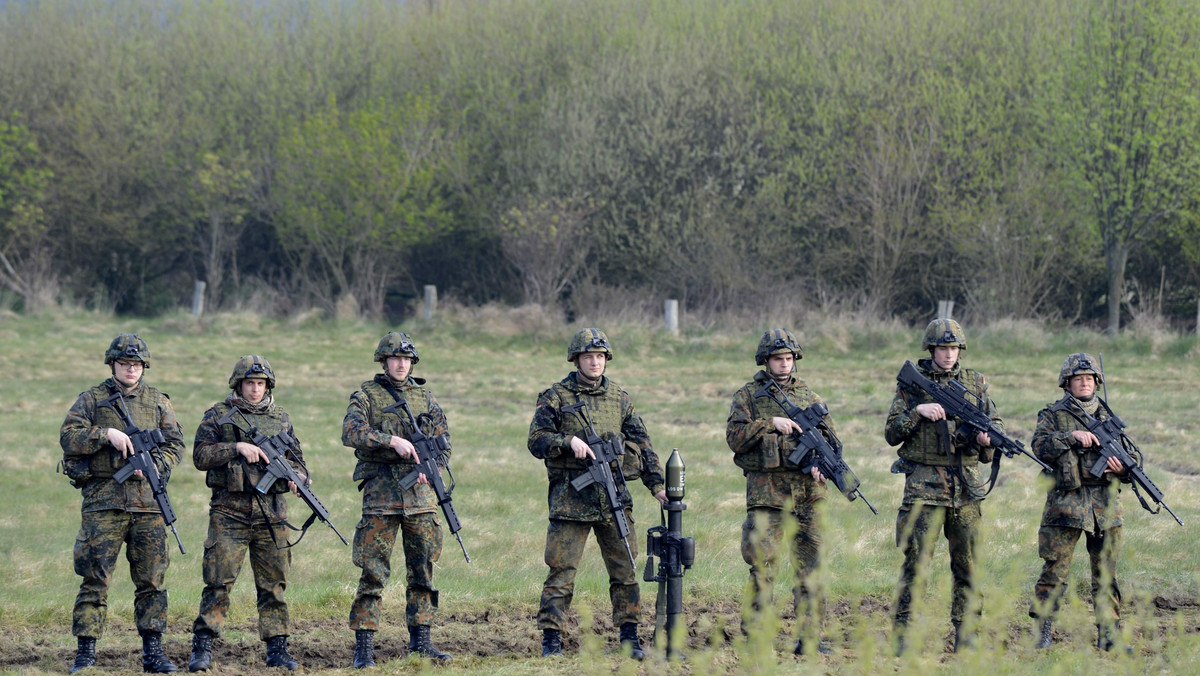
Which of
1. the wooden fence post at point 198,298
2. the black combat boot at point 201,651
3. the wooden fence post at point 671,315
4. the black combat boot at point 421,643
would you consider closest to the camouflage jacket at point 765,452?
the black combat boot at point 421,643

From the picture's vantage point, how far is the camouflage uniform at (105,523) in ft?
27.0

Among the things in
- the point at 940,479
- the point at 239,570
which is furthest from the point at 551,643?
the point at 940,479

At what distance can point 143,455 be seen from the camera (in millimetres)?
8312

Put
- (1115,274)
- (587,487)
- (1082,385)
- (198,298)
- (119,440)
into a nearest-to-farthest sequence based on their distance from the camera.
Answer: (119,440) < (587,487) < (1082,385) < (1115,274) < (198,298)

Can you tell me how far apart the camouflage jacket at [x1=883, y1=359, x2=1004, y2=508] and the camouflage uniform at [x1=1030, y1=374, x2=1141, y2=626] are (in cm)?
44

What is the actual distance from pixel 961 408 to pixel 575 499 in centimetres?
272

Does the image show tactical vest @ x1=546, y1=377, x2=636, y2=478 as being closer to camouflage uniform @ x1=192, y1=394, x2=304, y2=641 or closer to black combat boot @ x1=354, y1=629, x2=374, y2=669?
black combat boot @ x1=354, y1=629, x2=374, y2=669

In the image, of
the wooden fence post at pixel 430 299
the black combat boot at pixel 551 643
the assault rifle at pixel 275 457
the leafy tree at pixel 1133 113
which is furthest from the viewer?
the wooden fence post at pixel 430 299

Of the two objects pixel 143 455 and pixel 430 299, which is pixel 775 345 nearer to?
pixel 143 455

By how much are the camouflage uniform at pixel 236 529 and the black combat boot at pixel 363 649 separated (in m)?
0.51

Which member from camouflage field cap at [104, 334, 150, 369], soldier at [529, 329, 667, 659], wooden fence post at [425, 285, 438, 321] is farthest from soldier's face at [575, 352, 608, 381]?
wooden fence post at [425, 285, 438, 321]

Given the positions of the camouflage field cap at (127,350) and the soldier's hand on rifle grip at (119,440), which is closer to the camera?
the soldier's hand on rifle grip at (119,440)

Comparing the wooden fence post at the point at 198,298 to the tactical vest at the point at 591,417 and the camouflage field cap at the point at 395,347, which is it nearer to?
the camouflage field cap at the point at 395,347

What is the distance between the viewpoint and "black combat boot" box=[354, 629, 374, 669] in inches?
325
